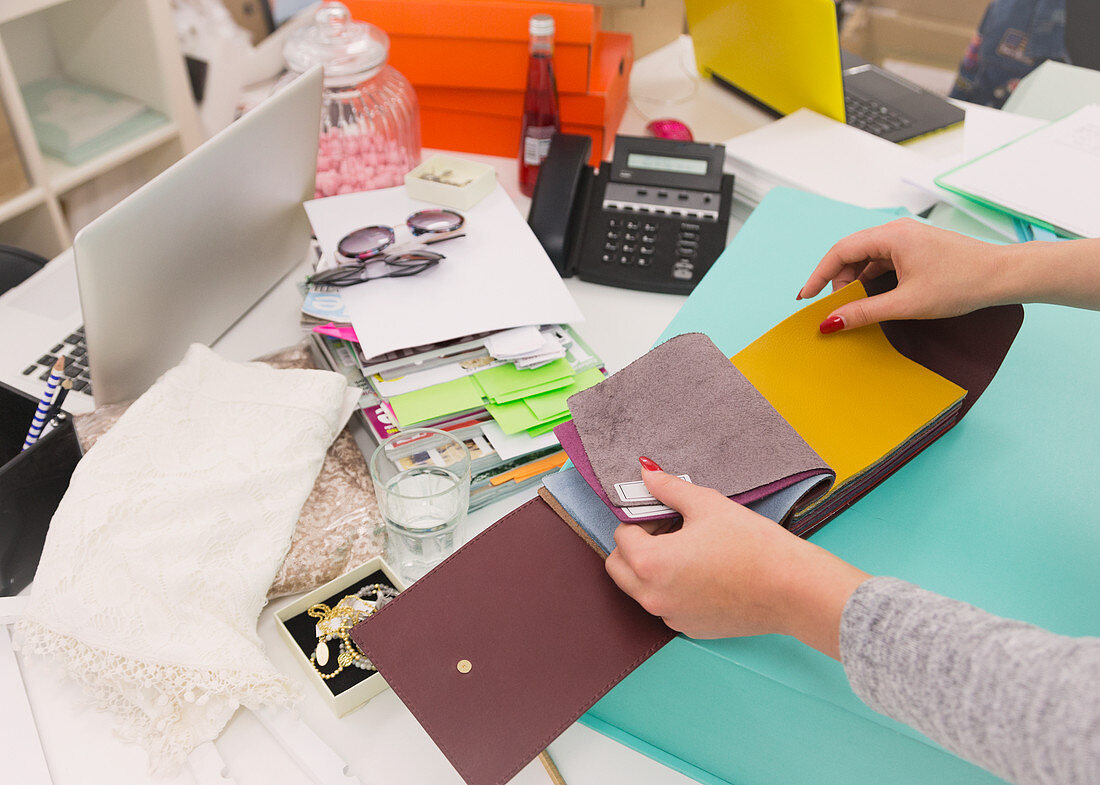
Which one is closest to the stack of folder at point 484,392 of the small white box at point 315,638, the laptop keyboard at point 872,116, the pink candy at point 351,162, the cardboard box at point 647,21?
the small white box at point 315,638

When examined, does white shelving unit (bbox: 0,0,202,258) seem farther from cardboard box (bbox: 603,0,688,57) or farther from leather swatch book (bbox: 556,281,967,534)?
leather swatch book (bbox: 556,281,967,534)

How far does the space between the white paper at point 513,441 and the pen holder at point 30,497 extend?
42cm

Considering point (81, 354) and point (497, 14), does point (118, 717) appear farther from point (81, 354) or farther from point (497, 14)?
point (497, 14)

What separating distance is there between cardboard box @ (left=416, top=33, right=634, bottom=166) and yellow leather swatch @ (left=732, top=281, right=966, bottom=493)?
0.74 m

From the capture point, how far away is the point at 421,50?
1.33 metres

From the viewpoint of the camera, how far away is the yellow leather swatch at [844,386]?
26.1 inches

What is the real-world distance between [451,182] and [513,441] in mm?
463

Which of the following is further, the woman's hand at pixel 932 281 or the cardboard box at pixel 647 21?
the cardboard box at pixel 647 21

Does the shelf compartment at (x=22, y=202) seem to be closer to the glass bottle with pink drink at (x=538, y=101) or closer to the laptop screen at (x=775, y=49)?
the glass bottle with pink drink at (x=538, y=101)

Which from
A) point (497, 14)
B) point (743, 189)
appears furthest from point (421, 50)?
point (743, 189)

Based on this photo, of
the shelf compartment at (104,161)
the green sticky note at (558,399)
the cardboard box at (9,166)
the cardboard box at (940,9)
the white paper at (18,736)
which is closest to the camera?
the white paper at (18,736)

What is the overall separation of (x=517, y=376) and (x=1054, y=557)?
0.56m

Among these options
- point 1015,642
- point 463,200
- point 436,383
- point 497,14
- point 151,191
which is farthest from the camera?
point 497,14

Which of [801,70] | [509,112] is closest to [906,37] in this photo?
[801,70]
